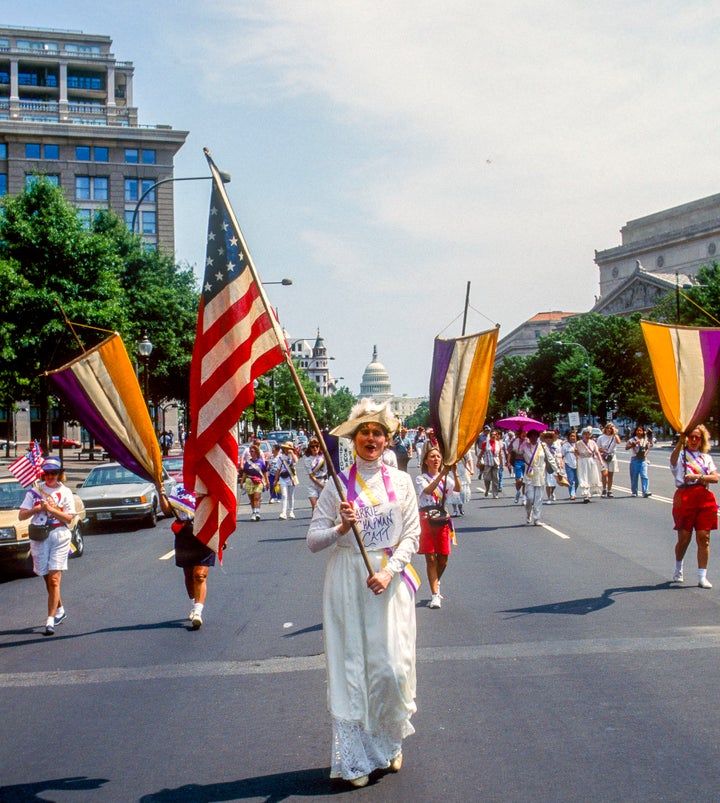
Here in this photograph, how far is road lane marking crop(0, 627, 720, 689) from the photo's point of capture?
726 centimetres

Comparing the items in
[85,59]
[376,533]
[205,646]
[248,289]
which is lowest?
[205,646]

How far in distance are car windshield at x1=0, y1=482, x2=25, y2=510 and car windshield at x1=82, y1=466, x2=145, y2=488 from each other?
5.16 meters

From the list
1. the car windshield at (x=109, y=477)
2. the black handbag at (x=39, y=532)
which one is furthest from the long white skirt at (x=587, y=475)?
the black handbag at (x=39, y=532)

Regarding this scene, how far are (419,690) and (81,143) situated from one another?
76.6 meters

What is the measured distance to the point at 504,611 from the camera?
9.31 metres

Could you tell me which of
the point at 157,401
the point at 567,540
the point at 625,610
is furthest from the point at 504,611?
the point at 157,401

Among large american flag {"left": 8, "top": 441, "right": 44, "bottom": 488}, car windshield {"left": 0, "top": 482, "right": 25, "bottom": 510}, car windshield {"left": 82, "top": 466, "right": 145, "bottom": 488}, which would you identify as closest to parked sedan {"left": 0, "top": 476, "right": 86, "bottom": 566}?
car windshield {"left": 0, "top": 482, "right": 25, "bottom": 510}

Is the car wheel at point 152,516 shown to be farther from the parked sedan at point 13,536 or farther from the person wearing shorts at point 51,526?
the person wearing shorts at point 51,526

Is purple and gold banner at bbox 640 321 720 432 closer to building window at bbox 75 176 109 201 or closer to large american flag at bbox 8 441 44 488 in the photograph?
large american flag at bbox 8 441 44 488

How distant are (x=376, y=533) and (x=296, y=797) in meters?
1.33

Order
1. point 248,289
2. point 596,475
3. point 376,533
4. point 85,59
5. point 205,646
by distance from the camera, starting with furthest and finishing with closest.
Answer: point 85,59, point 596,475, point 205,646, point 248,289, point 376,533

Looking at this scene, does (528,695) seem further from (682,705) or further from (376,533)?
→ (376,533)

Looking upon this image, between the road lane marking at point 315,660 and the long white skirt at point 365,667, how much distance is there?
234 centimetres

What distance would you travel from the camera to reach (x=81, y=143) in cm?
7681
